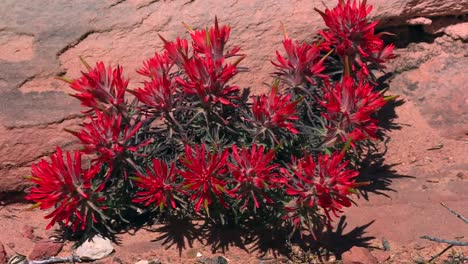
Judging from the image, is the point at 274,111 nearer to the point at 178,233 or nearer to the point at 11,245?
the point at 178,233

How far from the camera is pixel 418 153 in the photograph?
4.74 m

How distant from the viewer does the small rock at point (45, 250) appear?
4113mm

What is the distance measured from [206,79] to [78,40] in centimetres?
145

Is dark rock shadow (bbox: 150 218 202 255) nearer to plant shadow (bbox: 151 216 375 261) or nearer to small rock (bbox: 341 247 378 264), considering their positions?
plant shadow (bbox: 151 216 375 261)

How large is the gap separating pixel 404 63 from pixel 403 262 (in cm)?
190

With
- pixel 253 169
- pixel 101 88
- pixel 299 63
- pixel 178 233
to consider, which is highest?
pixel 101 88

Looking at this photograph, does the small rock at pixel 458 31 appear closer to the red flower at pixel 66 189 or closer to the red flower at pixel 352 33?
the red flower at pixel 352 33

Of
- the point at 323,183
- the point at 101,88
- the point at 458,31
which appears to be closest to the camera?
→ the point at 323,183

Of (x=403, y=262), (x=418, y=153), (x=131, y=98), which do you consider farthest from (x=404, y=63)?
(x=131, y=98)

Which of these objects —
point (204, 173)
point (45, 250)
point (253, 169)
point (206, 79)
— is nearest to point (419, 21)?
point (206, 79)

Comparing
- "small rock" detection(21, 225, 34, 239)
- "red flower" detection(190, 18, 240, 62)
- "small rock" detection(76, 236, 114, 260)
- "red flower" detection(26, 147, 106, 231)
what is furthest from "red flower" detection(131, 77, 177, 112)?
"small rock" detection(21, 225, 34, 239)

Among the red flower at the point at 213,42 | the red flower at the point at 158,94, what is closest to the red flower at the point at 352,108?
the red flower at the point at 213,42

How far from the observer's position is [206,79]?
3709 millimetres

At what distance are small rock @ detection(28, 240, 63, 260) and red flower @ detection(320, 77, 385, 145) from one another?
1.92 meters
